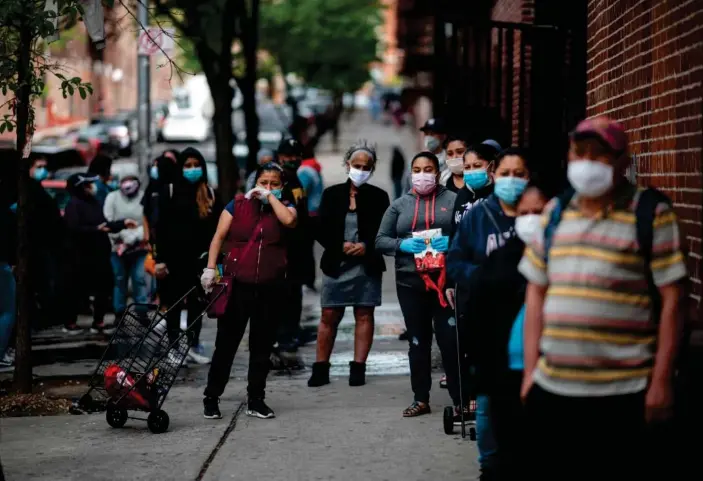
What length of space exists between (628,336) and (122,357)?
481 centimetres

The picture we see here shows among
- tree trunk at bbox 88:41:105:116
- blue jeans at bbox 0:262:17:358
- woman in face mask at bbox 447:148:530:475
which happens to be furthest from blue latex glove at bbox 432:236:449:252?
tree trunk at bbox 88:41:105:116

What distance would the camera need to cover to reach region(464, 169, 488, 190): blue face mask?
8453 millimetres

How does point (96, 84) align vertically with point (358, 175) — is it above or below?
above

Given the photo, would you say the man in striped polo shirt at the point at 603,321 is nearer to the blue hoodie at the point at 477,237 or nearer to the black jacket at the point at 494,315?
the black jacket at the point at 494,315

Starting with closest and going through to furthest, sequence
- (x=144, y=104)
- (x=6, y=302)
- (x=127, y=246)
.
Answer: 1. (x=6, y=302)
2. (x=127, y=246)
3. (x=144, y=104)

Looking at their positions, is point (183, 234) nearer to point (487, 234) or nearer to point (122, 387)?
point (122, 387)

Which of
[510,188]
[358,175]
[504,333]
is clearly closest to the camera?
[504,333]

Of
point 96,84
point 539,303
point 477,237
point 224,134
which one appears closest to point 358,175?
point 477,237

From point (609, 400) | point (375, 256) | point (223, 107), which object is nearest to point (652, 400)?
point (609, 400)

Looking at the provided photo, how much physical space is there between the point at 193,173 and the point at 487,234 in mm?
5226

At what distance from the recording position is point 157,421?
8.95 m

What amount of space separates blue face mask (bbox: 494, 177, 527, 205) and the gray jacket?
2.80 m

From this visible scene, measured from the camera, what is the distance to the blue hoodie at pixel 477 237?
6691 mm

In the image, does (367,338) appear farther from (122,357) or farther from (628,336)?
(628,336)
